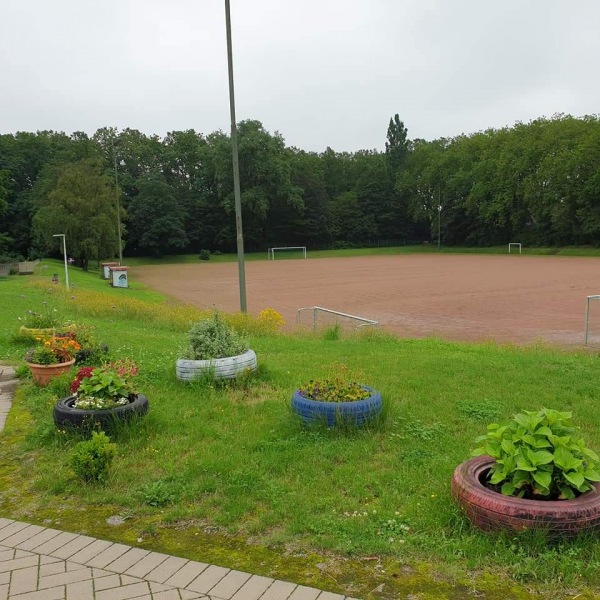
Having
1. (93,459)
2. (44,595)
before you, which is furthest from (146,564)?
(93,459)

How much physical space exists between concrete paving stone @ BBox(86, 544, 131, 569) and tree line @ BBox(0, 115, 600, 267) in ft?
133

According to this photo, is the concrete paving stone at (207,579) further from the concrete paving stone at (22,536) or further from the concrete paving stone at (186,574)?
the concrete paving stone at (22,536)

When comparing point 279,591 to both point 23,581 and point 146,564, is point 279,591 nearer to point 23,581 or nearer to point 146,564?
point 146,564

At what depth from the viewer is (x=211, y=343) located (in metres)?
5.75

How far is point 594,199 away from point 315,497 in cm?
5595

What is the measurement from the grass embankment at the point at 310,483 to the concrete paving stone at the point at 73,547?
0.09m

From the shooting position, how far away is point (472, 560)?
102 inches

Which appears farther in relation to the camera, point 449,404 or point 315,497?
point 449,404

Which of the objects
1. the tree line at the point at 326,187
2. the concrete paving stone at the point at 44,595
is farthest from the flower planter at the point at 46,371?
the tree line at the point at 326,187

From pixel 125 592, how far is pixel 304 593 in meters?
0.81

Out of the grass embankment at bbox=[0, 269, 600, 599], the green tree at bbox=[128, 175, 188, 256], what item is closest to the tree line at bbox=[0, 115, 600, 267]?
the green tree at bbox=[128, 175, 188, 256]

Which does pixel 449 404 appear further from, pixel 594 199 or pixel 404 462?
pixel 594 199

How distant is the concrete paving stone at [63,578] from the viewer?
2.56 metres

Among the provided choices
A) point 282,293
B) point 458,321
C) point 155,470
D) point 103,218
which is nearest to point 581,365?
point 155,470
